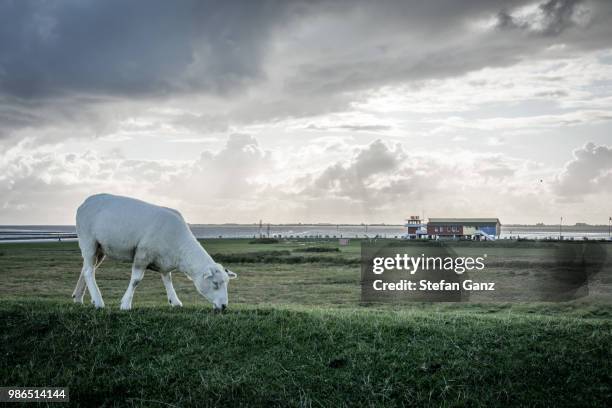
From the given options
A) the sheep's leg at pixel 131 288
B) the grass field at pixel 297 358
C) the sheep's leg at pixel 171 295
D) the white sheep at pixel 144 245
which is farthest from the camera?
the sheep's leg at pixel 171 295

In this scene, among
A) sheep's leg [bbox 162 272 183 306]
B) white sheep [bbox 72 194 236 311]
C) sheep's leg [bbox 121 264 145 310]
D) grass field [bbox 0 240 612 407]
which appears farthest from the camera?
sheep's leg [bbox 162 272 183 306]

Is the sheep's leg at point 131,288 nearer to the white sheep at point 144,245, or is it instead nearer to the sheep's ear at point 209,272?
the white sheep at point 144,245

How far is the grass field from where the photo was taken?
6.14 m

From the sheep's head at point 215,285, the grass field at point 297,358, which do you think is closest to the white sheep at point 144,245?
the sheep's head at point 215,285

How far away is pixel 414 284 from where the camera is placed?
2597 centimetres

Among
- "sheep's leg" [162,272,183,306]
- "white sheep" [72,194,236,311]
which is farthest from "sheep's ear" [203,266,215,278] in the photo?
"sheep's leg" [162,272,183,306]

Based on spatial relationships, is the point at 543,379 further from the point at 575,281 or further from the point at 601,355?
the point at 575,281

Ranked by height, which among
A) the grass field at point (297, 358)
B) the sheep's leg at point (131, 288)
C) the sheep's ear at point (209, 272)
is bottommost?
the grass field at point (297, 358)

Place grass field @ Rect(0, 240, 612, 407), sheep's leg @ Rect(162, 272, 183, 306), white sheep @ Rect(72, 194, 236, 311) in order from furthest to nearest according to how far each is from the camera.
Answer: sheep's leg @ Rect(162, 272, 183, 306)
white sheep @ Rect(72, 194, 236, 311)
grass field @ Rect(0, 240, 612, 407)

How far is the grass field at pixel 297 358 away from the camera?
20.1 ft

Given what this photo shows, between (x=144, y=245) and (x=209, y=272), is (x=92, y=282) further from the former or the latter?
(x=209, y=272)

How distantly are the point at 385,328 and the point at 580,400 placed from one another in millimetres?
3206

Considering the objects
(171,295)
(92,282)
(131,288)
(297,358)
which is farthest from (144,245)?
(297,358)

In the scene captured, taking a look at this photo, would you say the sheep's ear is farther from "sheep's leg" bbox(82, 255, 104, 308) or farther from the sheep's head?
"sheep's leg" bbox(82, 255, 104, 308)
